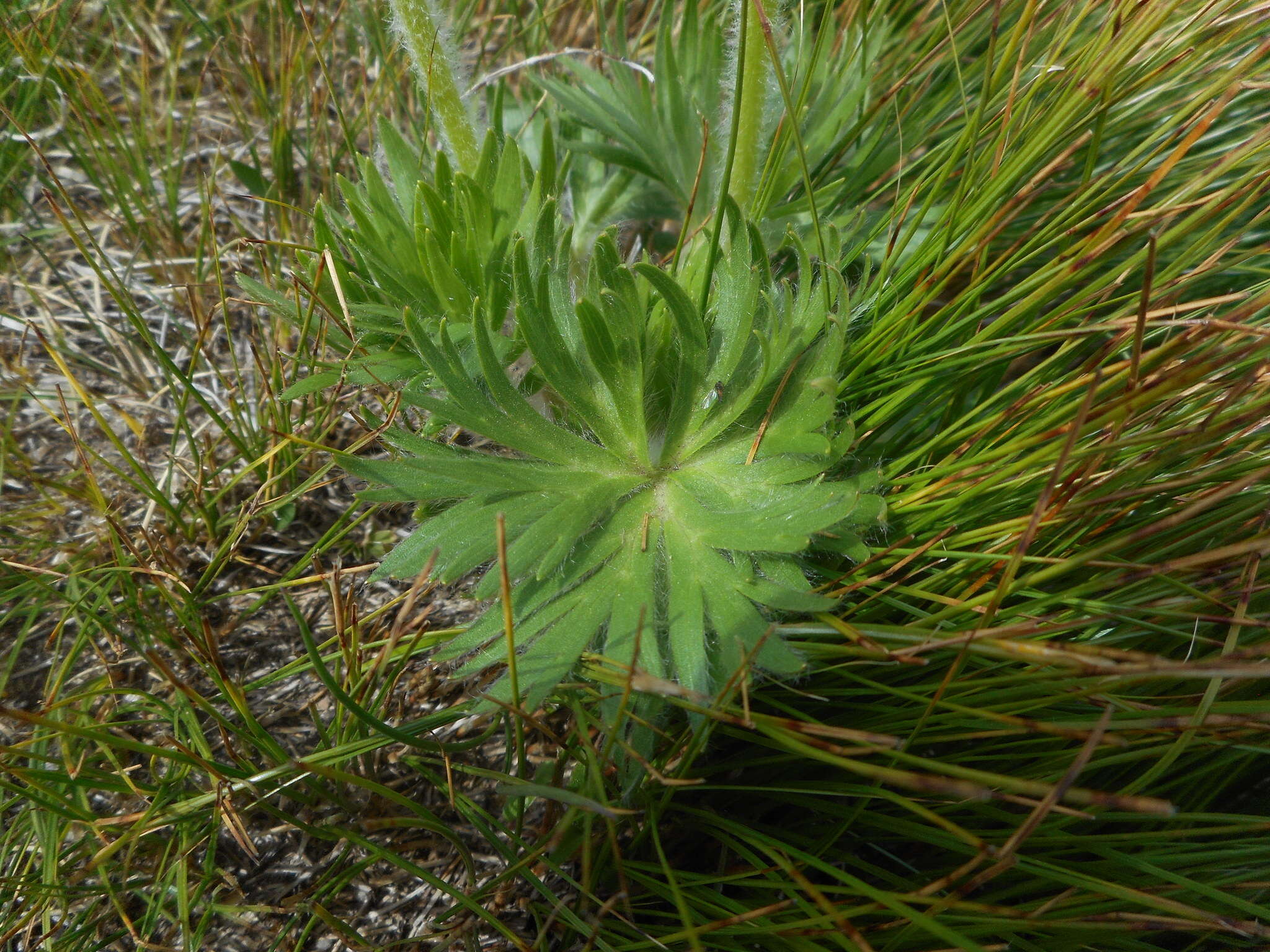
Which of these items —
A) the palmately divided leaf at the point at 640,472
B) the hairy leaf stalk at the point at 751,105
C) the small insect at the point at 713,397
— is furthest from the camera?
the hairy leaf stalk at the point at 751,105

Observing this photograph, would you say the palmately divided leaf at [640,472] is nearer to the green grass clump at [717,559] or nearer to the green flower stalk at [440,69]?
the green grass clump at [717,559]

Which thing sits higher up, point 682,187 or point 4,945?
point 682,187

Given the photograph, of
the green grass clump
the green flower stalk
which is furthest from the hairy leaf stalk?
the green flower stalk

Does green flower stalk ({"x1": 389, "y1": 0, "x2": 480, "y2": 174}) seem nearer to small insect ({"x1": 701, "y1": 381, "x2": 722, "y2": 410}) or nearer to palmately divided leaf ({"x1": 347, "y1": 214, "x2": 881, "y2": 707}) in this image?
palmately divided leaf ({"x1": 347, "y1": 214, "x2": 881, "y2": 707})

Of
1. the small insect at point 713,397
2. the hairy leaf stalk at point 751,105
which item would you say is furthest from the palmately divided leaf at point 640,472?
the hairy leaf stalk at point 751,105

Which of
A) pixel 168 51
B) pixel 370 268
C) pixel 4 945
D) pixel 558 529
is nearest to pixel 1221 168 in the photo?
pixel 558 529

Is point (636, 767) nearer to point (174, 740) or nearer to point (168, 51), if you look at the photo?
point (174, 740)

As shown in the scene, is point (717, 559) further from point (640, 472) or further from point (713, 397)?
point (713, 397)
